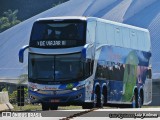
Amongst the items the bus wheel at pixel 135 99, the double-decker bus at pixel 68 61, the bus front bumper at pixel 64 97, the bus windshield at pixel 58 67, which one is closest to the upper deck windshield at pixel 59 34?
the double-decker bus at pixel 68 61

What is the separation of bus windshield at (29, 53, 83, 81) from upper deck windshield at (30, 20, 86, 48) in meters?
0.62

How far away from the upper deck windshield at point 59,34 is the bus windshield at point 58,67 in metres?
0.62

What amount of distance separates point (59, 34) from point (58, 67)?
1.67 metres

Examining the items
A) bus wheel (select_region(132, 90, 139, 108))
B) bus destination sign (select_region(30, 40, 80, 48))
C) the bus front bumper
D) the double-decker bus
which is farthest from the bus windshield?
bus wheel (select_region(132, 90, 139, 108))

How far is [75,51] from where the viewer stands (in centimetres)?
4159

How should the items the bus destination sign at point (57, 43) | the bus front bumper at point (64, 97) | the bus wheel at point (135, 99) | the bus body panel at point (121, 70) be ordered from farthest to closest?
the bus wheel at point (135, 99), the bus body panel at point (121, 70), the bus front bumper at point (64, 97), the bus destination sign at point (57, 43)

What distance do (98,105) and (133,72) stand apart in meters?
5.29

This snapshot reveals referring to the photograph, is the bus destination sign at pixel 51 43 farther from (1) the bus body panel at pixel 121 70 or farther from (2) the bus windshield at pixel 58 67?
(1) the bus body panel at pixel 121 70

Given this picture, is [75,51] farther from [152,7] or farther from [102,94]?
[152,7]

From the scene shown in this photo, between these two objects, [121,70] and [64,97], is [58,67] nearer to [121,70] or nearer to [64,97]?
[64,97]

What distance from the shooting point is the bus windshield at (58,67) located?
4188 centimetres

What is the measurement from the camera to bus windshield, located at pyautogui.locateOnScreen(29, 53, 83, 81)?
41.9 metres

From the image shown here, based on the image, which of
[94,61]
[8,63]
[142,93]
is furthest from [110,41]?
[8,63]

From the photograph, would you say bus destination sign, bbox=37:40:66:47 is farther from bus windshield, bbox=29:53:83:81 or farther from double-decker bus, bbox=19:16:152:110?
bus windshield, bbox=29:53:83:81
